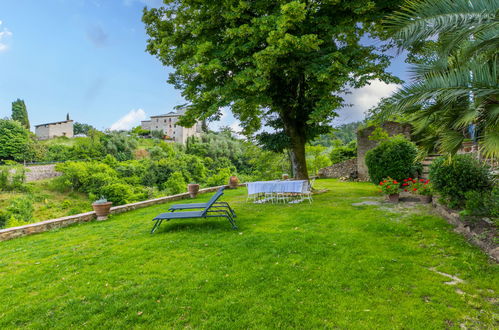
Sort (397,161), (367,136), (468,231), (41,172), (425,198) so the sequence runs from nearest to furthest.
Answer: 1. (468,231)
2. (425,198)
3. (397,161)
4. (367,136)
5. (41,172)

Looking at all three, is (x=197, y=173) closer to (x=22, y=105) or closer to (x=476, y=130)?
(x=476, y=130)

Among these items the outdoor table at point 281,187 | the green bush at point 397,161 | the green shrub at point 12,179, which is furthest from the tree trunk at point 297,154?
the green shrub at point 12,179

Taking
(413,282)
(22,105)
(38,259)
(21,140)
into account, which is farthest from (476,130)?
(22,105)

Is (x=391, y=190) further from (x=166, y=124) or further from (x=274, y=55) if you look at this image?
(x=166, y=124)

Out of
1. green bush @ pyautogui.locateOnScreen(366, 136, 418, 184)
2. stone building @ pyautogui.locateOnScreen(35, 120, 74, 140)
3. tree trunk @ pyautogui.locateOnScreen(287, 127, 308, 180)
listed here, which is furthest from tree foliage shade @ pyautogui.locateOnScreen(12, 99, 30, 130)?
green bush @ pyautogui.locateOnScreen(366, 136, 418, 184)

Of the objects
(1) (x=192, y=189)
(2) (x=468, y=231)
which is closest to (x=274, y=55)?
(2) (x=468, y=231)

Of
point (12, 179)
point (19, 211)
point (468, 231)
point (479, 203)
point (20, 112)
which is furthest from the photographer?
point (20, 112)

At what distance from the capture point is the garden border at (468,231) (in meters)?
3.76

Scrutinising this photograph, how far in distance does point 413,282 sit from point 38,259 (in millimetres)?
6232

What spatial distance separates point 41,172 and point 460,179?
43.6 m

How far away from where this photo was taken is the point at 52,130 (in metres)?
59.5

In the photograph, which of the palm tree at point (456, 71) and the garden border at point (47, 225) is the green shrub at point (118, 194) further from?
the palm tree at point (456, 71)

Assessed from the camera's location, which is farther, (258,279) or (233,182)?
(233,182)

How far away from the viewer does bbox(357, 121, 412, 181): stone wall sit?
624 inches
